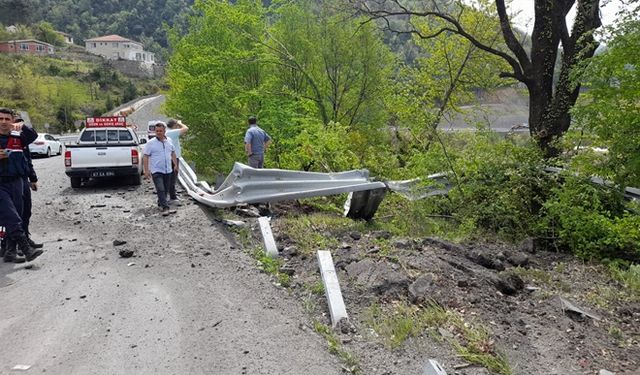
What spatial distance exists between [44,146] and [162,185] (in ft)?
82.4

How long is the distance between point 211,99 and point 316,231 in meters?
13.2

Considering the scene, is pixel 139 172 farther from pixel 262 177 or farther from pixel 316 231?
pixel 316 231

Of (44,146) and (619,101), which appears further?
(44,146)

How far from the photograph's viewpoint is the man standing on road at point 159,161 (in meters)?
9.62

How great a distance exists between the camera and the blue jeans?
934cm

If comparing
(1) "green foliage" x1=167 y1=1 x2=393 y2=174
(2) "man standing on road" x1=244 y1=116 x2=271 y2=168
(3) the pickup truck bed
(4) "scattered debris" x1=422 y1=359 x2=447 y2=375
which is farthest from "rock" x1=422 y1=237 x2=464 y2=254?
(1) "green foliage" x1=167 y1=1 x2=393 y2=174

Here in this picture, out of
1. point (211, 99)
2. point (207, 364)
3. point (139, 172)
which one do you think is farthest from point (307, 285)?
point (211, 99)

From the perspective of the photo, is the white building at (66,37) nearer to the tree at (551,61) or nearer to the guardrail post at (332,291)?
the tree at (551,61)

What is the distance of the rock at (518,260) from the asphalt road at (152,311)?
Answer: 3.04m

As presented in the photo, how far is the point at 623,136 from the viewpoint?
7.23m

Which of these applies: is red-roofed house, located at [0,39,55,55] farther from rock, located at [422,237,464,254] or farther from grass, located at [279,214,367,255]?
rock, located at [422,237,464,254]

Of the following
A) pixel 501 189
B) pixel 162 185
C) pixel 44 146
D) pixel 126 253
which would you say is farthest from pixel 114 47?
pixel 501 189

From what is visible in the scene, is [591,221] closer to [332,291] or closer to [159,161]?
[332,291]

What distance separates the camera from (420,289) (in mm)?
4754
